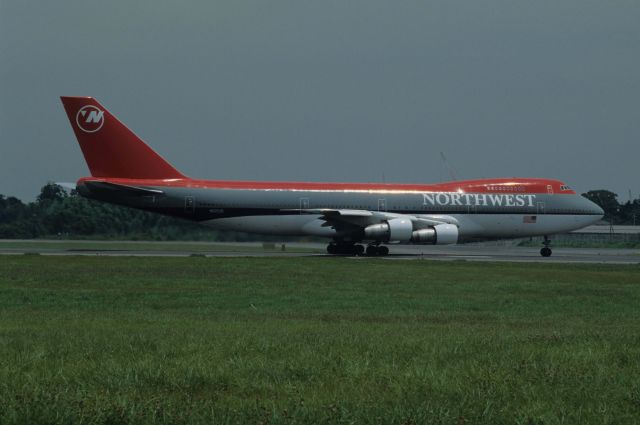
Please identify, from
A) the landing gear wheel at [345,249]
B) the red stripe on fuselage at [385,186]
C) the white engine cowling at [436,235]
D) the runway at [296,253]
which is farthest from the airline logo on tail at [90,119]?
the white engine cowling at [436,235]

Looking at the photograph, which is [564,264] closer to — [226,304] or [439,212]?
[439,212]

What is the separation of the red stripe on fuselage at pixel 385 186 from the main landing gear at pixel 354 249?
131 inches

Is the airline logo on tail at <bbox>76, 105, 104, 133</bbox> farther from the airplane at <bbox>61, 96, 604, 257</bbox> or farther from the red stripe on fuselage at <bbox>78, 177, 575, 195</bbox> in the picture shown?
the red stripe on fuselage at <bbox>78, 177, 575, 195</bbox>

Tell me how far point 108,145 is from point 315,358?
1578 inches

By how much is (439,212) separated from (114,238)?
29753 mm

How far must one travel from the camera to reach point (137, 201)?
153 ft

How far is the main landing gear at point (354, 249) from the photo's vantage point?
48.7 m

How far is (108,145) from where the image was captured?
47094 mm

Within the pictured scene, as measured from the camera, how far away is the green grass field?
21.5 ft

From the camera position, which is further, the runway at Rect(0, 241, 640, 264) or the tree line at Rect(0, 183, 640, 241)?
the tree line at Rect(0, 183, 640, 241)

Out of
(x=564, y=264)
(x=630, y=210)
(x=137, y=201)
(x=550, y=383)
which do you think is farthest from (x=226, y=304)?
(x=630, y=210)

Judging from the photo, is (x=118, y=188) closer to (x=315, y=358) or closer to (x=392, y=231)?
(x=392, y=231)

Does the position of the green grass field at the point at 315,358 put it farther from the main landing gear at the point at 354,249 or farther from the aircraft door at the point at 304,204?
the main landing gear at the point at 354,249

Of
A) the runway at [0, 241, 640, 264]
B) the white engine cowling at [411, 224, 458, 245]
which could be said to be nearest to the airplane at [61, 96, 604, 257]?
the white engine cowling at [411, 224, 458, 245]
